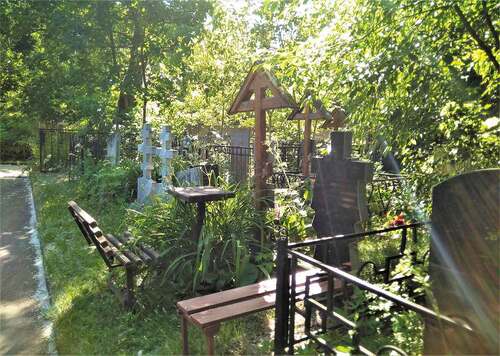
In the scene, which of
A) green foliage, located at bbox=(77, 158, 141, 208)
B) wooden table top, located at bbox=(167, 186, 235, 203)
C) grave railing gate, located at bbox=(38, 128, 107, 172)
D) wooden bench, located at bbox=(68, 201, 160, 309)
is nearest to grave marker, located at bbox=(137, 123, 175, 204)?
green foliage, located at bbox=(77, 158, 141, 208)

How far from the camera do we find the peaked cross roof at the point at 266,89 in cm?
462

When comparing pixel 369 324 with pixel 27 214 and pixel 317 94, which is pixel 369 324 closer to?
pixel 317 94

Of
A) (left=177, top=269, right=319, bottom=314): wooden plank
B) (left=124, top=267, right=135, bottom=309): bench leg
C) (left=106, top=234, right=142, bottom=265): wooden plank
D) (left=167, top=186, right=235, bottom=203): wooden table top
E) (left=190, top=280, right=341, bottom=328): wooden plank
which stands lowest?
(left=124, top=267, right=135, bottom=309): bench leg

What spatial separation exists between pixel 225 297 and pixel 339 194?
1.71 meters

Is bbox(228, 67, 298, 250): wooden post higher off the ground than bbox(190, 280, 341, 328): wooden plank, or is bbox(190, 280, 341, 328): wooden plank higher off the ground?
bbox(228, 67, 298, 250): wooden post

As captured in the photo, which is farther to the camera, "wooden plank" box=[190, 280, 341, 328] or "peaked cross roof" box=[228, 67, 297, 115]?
"peaked cross roof" box=[228, 67, 297, 115]

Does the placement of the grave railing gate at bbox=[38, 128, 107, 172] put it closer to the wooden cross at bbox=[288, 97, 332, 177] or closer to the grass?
the wooden cross at bbox=[288, 97, 332, 177]

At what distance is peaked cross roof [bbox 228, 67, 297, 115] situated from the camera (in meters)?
4.62

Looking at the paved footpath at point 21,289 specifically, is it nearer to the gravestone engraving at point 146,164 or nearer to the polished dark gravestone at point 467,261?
the gravestone engraving at point 146,164

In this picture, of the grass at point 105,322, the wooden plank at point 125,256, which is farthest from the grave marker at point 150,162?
the wooden plank at point 125,256

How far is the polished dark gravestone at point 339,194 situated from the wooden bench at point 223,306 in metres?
0.87

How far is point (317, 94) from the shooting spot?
3521 millimetres

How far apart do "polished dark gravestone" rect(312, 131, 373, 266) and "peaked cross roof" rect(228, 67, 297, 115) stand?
82cm

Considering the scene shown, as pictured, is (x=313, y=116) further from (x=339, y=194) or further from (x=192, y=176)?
(x=339, y=194)
